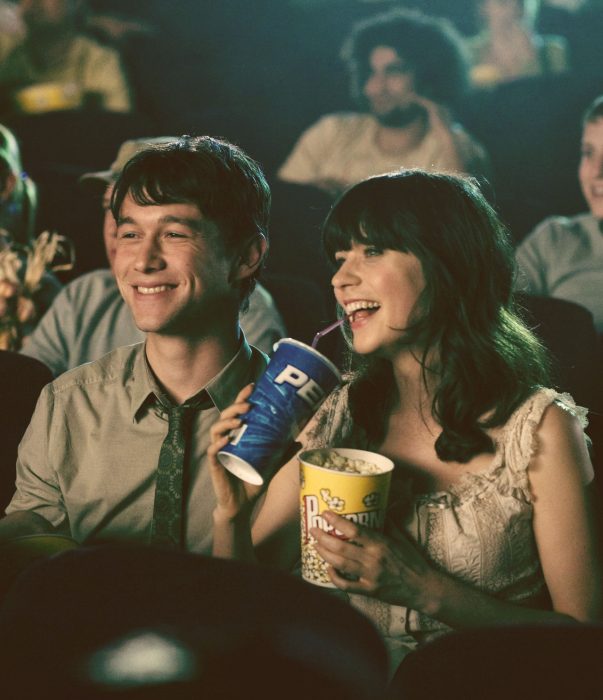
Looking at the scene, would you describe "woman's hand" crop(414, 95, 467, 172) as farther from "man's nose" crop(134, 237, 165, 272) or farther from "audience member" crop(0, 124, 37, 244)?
"man's nose" crop(134, 237, 165, 272)

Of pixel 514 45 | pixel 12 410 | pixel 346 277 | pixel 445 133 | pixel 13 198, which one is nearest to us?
pixel 346 277

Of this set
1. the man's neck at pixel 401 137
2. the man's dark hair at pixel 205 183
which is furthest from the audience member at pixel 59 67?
the man's dark hair at pixel 205 183

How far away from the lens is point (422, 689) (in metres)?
0.56

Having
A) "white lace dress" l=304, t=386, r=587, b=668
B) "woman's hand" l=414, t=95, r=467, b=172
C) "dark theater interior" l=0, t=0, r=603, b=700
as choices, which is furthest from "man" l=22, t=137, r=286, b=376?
"woman's hand" l=414, t=95, r=467, b=172

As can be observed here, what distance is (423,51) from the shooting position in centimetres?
403

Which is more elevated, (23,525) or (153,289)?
(153,289)

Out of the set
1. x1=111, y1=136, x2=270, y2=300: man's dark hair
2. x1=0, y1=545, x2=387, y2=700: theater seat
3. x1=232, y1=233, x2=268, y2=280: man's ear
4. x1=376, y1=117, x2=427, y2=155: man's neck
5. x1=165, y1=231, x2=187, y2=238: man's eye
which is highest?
x1=376, y1=117, x2=427, y2=155: man's neck

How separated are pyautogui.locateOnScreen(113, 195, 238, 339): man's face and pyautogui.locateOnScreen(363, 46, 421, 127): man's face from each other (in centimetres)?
272

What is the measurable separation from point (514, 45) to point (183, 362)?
449 centimetres

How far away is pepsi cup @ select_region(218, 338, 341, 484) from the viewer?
1.01 m

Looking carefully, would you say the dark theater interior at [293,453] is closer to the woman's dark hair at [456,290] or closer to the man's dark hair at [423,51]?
the woman's dark hair at [456,290]

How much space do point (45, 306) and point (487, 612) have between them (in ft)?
6.06

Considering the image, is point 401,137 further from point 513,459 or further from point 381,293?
point 513,459

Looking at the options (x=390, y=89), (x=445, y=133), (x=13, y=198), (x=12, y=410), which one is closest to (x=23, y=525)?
(x=12, y=410)
